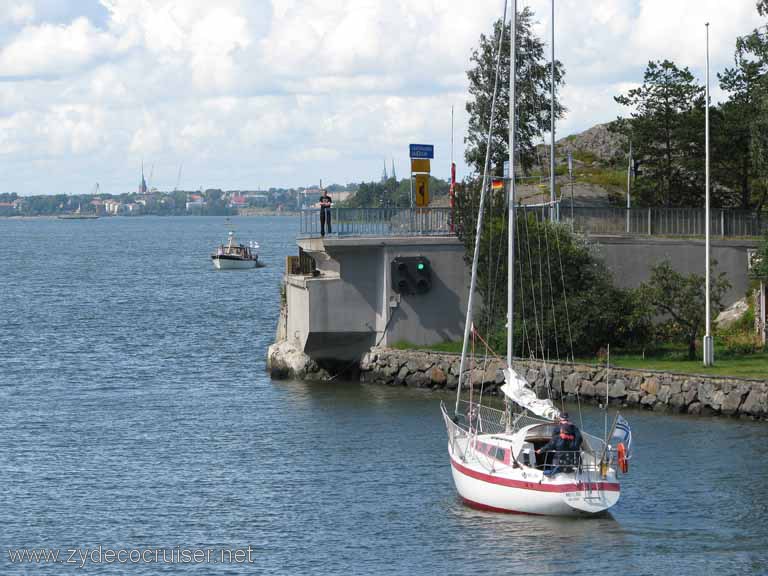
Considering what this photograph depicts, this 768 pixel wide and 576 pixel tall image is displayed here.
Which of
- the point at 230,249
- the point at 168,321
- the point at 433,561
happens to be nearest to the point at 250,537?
the point at 433,561

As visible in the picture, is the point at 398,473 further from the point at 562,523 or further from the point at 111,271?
the point at 111,271

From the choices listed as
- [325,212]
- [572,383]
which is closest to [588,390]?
[572,383]

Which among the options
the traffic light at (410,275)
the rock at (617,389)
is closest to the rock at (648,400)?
the rock at (617,389)

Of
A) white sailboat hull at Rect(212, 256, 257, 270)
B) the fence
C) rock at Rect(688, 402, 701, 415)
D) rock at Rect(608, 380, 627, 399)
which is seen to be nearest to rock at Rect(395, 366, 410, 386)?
the fence

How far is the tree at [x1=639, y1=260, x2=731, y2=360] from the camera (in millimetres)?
48031

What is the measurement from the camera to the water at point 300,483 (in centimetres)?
2941

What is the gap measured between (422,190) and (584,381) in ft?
41.6

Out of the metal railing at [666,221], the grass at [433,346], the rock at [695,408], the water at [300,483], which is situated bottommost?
the water at [300,483]

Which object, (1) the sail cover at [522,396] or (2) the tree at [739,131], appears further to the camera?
(2) the tree at [739,131]

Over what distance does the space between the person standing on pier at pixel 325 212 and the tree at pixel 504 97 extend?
30.6 ft

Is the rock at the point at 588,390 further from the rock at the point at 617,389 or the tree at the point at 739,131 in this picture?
the tree at the point at 739,131

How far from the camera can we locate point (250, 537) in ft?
103

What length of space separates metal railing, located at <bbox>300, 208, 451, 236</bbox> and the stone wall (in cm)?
489

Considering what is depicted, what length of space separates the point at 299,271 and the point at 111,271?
84.7 metres
